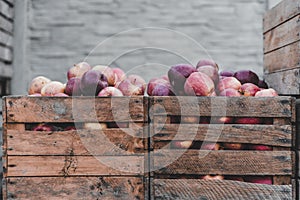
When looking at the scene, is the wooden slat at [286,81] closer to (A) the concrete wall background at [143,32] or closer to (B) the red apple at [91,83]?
(B) the red apple at [91,83]

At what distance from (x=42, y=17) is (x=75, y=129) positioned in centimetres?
210

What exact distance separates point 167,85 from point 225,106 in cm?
29

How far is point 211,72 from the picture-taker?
1976 mm

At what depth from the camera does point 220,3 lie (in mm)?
3605

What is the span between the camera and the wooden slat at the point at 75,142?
1.77m

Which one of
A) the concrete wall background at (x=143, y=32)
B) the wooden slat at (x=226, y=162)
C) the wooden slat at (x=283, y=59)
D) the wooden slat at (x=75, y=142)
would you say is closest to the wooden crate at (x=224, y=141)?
the wooden slat at (x=226, y=162)

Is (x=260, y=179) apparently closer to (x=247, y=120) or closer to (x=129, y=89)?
(x=247, y=120)

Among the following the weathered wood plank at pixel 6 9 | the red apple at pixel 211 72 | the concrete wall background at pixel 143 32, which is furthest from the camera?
the concrete wall background at pixel 143 32

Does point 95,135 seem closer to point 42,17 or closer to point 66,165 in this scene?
point 66,165

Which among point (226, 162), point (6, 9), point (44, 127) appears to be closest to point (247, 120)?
point (226, 162)

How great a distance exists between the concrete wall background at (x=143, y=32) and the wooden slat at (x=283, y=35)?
1325 millimetres

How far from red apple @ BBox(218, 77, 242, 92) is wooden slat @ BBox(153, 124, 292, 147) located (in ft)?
0.78

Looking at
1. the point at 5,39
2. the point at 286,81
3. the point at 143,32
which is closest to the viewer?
the point at 286,81

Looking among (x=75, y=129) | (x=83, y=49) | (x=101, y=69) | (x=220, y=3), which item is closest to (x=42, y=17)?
(x=83, y=49)
